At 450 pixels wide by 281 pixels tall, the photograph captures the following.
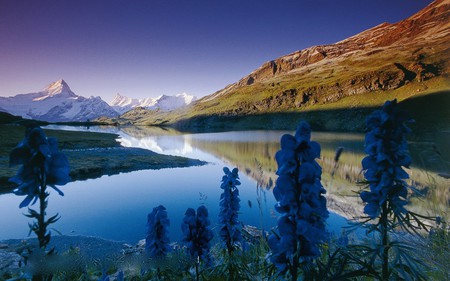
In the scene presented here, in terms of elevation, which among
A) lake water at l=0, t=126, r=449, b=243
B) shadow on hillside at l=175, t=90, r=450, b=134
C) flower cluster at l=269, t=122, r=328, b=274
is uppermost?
shadow on hillside at l=175, t=90, r=450, b=134

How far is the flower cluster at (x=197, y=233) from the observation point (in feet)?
16.1

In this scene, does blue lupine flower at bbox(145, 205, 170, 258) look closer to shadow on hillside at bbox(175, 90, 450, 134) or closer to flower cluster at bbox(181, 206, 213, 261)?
flower cluster at bbox(181, 206, 213, 261)

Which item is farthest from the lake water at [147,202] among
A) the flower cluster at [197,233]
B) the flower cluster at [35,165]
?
the flower cluster at [35,165]

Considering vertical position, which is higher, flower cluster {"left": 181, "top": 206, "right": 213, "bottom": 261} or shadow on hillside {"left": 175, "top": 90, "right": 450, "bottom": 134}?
shadow on hillside {"left": 175, "top": 90, "right": 450, "bottom": 134}

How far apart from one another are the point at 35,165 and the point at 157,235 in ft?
10.7

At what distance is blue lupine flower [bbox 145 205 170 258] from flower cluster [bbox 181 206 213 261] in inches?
22.9

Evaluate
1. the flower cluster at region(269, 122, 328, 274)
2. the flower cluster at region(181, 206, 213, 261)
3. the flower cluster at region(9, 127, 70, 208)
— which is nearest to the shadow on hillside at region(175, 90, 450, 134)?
the flower cluster at region(181, 206, 213, 261)

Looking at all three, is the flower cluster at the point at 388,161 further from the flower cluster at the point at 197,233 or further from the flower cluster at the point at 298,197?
the flower cluster at the point at 197,233

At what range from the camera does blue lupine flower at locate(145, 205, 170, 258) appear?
5136 mm

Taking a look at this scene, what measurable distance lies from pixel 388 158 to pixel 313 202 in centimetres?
175

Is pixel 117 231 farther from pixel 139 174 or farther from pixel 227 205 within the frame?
pixel 139 174

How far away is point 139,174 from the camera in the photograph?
34.4 m

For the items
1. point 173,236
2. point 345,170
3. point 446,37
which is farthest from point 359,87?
point 173,236

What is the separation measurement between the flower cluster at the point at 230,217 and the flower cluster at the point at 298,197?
10.1 ft
